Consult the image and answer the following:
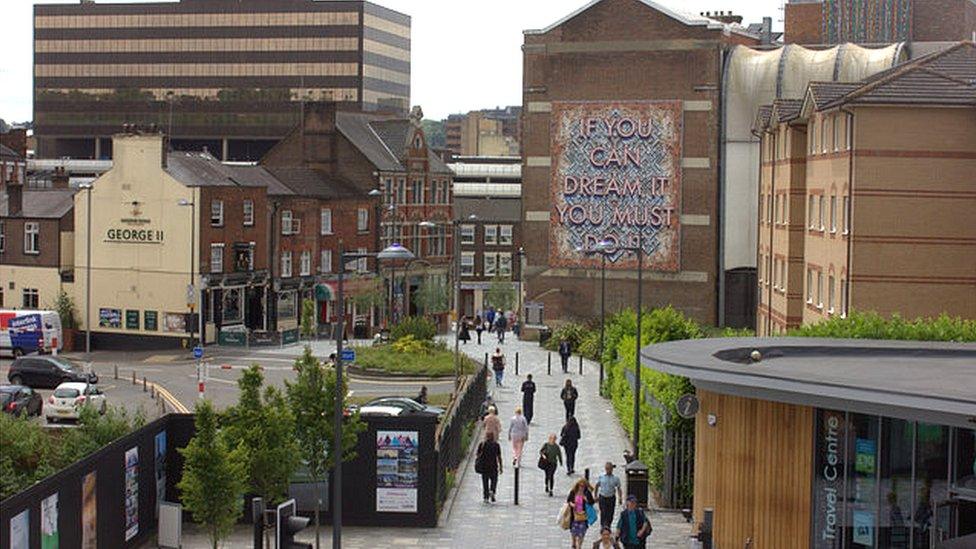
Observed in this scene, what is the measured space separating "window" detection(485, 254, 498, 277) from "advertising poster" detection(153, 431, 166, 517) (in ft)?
289

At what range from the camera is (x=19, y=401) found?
147 ft

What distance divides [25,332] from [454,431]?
35.0 metres

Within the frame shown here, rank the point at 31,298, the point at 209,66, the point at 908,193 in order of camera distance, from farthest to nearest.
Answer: the point at 209,66, the point at 31,298, the point at 908,193

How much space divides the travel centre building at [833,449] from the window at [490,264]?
295 feet

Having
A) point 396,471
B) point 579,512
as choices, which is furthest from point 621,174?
point 579,512

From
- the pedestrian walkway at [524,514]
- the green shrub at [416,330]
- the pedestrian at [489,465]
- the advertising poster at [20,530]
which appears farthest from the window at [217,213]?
the advertising poster at [20,530]

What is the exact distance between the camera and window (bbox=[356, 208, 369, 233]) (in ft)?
282

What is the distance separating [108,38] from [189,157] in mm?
70457

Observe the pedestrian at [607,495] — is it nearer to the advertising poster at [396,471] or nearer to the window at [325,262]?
the advertising poster at [396,471]

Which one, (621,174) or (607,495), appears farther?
(621,174)

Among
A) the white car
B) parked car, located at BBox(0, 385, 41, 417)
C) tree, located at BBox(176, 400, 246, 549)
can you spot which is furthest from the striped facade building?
tree, located at BBox(176, 400, 246, 549)

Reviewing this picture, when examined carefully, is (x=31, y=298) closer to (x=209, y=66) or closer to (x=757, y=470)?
(x=757, y=470)

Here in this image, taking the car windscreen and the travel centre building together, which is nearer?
the travel centre building

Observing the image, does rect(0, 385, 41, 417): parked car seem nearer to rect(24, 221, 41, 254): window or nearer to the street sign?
the street sign
